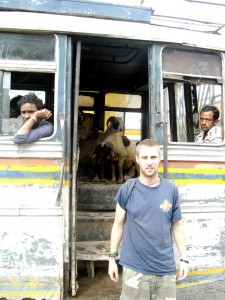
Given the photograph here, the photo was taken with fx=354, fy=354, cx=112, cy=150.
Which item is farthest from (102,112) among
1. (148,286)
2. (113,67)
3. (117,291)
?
(148,286)

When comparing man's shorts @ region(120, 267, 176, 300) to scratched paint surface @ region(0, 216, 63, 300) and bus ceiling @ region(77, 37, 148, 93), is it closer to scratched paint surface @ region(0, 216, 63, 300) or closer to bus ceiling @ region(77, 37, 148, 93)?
scratched paint surface @ region(0, 216, 63, 300)

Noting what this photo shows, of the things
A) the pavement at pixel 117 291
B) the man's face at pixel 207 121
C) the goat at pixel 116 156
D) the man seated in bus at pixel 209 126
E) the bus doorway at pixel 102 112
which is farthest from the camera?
the goat at pixel 116 156

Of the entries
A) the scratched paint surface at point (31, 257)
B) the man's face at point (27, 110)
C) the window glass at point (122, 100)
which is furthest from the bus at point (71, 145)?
the window glass at point (122, 100)

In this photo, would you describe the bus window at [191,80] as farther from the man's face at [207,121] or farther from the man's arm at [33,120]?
the man's arm at [33,120]

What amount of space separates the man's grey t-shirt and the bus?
82cm

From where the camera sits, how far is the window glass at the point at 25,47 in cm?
295

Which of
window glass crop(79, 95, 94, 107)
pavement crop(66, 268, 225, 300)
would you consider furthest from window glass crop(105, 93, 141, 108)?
pavement crop(66, 268, 225, 300)

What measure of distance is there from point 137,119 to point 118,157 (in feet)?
2.73

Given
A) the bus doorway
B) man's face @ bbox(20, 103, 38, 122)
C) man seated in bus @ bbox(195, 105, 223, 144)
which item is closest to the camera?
man's face @ bbox(20, 103, 38, 122)

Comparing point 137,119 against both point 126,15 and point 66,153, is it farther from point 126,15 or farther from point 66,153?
point 66,153

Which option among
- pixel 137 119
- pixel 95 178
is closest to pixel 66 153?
pixel 95 178

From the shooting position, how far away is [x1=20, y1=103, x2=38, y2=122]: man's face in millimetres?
3076

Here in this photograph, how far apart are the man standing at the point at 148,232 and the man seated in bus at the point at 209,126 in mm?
1293

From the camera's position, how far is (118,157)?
516 centimetres
